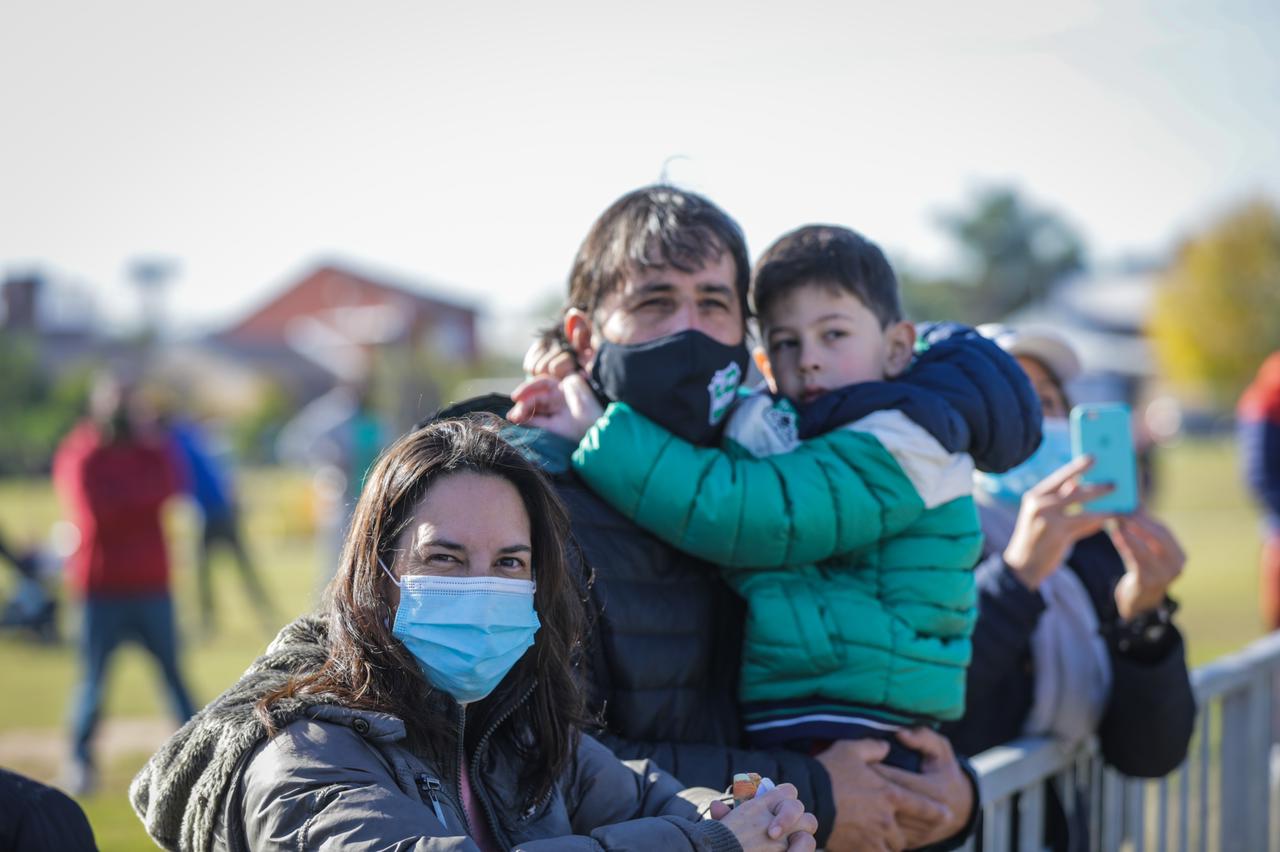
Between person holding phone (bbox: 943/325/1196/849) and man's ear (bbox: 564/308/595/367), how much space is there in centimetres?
116

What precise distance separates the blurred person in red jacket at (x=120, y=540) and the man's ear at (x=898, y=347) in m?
6.21

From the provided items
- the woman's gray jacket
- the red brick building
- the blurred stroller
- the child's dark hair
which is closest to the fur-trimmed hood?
the woman's gray jacket

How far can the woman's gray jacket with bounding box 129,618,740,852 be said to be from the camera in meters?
1.79

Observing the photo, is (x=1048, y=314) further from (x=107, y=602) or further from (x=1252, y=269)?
(x=107, y=602)

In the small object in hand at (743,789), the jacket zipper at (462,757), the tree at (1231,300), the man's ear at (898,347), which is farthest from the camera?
the tree at (1231,300)

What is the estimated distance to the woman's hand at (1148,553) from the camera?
3.31m

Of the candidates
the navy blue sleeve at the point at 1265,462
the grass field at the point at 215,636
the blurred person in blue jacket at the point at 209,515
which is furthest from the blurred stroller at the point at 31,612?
the navy blue sleeve at the point at 1265,462

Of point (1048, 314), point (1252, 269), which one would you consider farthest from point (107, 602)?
point (1048, 314)

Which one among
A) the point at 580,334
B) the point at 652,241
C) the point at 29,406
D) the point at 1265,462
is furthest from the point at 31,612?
the point at 29,406

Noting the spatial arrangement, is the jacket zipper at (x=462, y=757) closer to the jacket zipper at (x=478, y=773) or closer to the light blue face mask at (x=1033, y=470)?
the jacket zipper at (x=478, y=773)

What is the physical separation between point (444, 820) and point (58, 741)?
25.5ft

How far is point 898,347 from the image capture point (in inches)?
119

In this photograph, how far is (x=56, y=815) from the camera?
77.9 inches

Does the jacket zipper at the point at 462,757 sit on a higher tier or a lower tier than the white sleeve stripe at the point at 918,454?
lower
